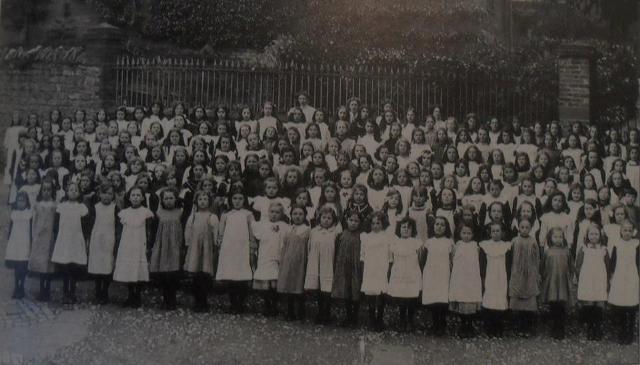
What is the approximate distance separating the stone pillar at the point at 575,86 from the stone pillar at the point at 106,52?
14.6ft

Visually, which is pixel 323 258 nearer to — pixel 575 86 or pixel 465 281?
pixel 465 281

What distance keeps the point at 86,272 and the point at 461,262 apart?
8.57 ft

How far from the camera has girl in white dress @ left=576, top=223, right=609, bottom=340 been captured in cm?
429

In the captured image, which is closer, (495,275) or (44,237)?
(495,275)

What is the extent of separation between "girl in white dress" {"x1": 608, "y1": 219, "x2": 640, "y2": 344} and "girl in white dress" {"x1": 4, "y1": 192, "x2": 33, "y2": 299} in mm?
3963

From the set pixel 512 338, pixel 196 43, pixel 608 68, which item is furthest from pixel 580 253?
pixel 196 43

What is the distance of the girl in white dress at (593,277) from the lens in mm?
4289

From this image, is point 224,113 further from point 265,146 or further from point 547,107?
point 547,107

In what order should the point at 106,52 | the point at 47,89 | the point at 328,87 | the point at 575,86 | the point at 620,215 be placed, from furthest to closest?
the point at 106,52 → the point at 328,87 → the point at 47,89 → the point at 575,86 → the point at 620,215


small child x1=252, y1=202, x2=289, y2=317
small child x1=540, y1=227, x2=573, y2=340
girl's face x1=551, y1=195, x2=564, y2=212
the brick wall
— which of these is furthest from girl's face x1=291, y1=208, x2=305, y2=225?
the brick wall

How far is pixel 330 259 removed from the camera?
4.40 meters

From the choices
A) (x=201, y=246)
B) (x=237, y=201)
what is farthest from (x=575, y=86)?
(x=201, y=246)

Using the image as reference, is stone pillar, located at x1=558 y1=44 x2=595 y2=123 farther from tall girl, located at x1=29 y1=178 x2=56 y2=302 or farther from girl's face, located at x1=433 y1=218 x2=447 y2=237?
tall girl, located at x1=29 y1=178 x2=56 y2=302

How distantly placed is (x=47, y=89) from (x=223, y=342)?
3.43 meters
